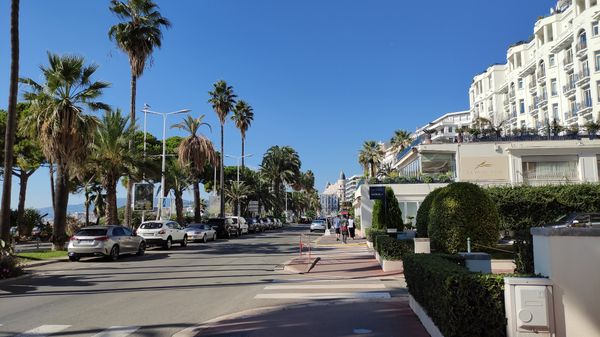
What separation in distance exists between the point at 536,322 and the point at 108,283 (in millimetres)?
11512

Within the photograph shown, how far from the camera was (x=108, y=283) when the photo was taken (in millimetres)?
13438

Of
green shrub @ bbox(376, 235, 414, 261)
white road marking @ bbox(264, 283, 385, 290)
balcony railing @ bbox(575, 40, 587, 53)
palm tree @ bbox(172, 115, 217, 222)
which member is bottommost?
white road marking @ bbox(264, 283, 385, 290)

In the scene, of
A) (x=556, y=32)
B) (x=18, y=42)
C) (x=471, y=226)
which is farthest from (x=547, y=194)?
(x=556, y=32)

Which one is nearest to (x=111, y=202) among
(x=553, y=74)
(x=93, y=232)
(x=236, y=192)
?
(x=93, y=232)

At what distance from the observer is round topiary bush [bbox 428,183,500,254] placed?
13828mm

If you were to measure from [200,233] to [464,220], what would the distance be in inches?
918

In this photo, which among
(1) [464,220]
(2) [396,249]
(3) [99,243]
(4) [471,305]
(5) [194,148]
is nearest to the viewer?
(4) [471,305]

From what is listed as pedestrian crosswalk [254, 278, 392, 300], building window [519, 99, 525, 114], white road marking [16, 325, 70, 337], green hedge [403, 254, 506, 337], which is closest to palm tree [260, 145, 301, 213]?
building window [519, 99, 525, 114]

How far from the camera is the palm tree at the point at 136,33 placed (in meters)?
30.5

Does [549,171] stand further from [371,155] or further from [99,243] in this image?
[371,155]

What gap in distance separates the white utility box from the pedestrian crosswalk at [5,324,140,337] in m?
5.52

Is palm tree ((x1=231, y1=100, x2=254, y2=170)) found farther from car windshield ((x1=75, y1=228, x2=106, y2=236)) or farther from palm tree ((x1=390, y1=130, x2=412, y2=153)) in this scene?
car windshield ((x1=75, y1=228, x2=106, y2=236))

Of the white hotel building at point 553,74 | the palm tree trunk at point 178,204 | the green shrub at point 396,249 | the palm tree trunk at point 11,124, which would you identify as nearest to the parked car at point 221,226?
the palm tree trunk at point 178,204

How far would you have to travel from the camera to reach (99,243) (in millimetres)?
19875
